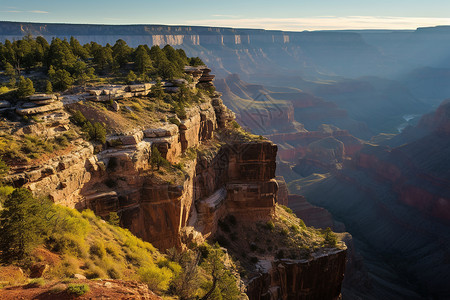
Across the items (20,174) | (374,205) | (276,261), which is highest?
(20,174)

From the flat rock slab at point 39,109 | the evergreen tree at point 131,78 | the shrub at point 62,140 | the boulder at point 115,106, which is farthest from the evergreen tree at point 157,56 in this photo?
the shrub at point 62,140

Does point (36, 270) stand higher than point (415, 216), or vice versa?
point (36, 270)

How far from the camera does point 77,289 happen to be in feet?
39.3

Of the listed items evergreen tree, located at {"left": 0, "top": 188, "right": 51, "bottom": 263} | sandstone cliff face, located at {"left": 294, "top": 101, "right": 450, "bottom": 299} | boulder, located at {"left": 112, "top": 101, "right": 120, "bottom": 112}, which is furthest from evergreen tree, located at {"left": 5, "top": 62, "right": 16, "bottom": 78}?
sandstone cliff face, located at {"left": 294, "top": 101, "right": 450, "bottom": 299}

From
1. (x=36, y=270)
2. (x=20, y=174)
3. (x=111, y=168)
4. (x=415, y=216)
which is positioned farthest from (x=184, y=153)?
(x=415, y=216)

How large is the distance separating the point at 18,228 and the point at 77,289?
5.22 metres

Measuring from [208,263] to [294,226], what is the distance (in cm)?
1863

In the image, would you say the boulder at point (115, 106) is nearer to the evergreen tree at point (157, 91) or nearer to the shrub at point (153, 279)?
the evergreen tree at point (157, 91)

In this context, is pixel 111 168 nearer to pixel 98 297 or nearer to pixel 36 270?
pixel 36 270

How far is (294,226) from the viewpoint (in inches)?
1796

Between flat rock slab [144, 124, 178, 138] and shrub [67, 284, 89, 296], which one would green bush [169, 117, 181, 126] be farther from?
shrub [67, 284, 89, 296]

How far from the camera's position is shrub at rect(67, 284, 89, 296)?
1197 centimetres

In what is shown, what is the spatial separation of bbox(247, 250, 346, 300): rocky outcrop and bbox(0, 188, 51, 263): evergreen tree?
25362 millimetres

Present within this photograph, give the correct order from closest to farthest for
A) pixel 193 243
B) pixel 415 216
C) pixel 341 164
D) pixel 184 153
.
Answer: pixel 193 243, pixel 184 153, pixel 415 216, pixel 341 164
